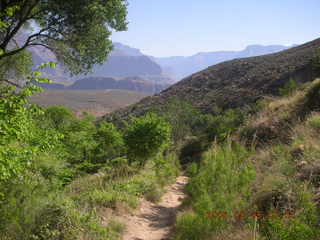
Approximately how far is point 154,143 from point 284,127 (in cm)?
562

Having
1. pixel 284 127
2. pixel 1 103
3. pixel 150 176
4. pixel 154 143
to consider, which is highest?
pixel 1 103

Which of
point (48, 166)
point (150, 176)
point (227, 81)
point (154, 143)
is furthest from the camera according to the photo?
point (227, 81)

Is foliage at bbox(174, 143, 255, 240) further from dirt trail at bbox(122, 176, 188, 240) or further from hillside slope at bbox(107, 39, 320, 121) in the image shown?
hillside slope at bbox(107, 39, 320, 121)

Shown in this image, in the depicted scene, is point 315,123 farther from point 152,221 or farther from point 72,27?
point 72,27

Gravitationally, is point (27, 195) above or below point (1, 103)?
below

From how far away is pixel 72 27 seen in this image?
388 inches

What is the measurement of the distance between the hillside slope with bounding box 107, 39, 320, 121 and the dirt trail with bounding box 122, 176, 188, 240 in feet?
133

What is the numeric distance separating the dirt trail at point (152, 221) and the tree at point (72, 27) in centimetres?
566

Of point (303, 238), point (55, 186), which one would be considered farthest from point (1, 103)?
point (303, 238)

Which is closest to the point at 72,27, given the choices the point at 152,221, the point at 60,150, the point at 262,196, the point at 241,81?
the point at 60,150

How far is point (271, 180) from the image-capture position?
4629mm

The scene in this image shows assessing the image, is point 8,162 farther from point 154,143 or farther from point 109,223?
point 154,143

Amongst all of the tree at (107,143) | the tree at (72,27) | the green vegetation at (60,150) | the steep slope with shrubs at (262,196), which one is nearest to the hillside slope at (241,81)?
the tree at (107,143)

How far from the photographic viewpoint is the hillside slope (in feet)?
181
